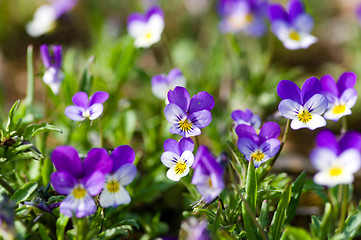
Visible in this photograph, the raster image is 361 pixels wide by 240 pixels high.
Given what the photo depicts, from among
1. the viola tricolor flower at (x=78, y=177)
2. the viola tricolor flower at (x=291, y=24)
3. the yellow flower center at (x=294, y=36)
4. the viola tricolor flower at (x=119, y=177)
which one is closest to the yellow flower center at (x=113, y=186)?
the viola tricolor flower at (x=119, y=177)

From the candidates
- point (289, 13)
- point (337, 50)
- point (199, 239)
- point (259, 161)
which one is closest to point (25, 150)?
point (199, 239)

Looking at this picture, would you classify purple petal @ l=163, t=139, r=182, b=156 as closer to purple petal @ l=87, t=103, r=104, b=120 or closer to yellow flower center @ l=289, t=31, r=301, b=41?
purple petal @ l=87, t=103, r=104, b=120

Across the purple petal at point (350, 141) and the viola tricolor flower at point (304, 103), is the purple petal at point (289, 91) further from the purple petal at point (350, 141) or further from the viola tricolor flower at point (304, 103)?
the purple petal at point (350, 141)

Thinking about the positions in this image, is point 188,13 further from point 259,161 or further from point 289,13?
point 259,161

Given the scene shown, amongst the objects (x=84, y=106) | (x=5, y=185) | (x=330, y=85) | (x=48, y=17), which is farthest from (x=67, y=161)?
(x=48, y=17)

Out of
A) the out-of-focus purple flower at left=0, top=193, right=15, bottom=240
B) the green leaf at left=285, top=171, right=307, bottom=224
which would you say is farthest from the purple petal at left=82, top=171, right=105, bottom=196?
the green leaf at left=285, top=171, right=307, bottom=224

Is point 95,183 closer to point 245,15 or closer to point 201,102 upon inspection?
point 201,102
